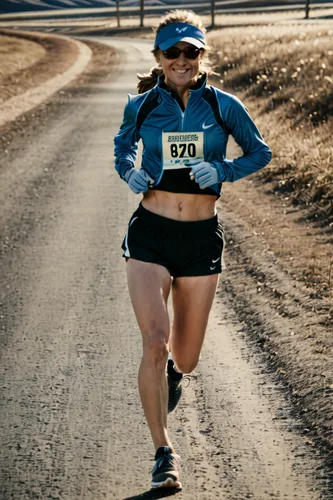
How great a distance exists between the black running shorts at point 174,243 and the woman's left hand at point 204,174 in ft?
0.78

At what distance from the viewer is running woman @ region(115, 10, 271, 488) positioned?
4555 millimetres

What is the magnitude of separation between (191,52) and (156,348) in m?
1.46

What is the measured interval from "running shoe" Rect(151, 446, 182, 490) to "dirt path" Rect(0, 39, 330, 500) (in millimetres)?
87

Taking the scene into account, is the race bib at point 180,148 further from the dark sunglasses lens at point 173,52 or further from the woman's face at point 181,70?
the dark sunglasses lens at point 173,52

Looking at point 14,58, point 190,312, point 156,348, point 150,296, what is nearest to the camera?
point 156,348

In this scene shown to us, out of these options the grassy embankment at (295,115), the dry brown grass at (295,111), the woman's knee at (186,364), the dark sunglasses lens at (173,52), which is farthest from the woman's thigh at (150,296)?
the dry brown grass at (295,111)

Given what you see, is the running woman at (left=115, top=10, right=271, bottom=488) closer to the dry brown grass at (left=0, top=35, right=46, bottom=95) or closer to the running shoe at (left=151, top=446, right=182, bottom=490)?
the running shoe at (left=151, top=446, right=182, bottom=490)

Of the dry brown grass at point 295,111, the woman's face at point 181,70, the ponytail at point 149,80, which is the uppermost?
the woman's face at point 181,70

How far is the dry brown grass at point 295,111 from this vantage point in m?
12.1

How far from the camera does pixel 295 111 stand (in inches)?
737

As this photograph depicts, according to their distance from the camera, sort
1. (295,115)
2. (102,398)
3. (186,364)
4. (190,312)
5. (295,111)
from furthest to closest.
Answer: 1. (295,111)
2. (295,115)
3. (102,398)
4. (186,364)
5. (190,312)

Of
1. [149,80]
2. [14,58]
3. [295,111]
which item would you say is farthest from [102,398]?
[14,58]

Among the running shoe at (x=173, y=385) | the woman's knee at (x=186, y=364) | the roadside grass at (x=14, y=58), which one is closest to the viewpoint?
the woman's knee at (x=186, y=364)

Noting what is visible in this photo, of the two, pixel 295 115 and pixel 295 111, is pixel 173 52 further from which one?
pixel 295 111
